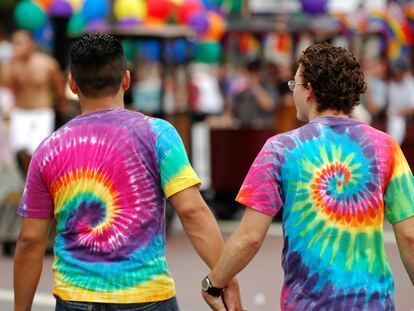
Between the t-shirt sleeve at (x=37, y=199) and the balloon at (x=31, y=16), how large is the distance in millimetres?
12105

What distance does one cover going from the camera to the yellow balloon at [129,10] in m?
15.6

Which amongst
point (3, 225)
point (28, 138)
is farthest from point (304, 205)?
point (28, 138)

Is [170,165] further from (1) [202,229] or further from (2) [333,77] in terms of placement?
(2) [333,77]

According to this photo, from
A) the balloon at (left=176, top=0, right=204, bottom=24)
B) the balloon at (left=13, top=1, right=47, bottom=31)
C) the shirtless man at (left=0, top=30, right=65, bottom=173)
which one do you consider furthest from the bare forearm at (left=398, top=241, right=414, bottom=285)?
the balloon at (left=176, top=0, right=204, bottom=24)

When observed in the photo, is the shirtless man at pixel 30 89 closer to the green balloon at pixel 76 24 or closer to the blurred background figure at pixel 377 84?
the green balloon at pixel 76 24

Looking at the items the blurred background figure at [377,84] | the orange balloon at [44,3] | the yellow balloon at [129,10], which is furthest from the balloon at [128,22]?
the blurred background figure at [377,84]

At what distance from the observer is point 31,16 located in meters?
16.5

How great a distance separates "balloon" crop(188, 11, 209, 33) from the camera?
60.0 ft

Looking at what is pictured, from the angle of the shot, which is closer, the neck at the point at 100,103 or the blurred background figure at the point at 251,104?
the neck at the point at 100,103

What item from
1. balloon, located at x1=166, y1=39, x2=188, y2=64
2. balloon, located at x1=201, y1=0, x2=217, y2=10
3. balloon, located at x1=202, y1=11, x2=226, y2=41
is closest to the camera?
balloon, located at x1=166, y1=39, x2=188, y2=64

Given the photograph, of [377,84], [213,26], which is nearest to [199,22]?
[213,26]

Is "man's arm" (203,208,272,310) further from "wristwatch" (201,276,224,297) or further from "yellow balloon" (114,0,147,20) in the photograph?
"yellow balloon" (114,0,147,20)

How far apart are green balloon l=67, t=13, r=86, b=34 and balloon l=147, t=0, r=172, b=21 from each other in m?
0.95

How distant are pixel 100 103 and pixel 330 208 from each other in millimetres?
926
